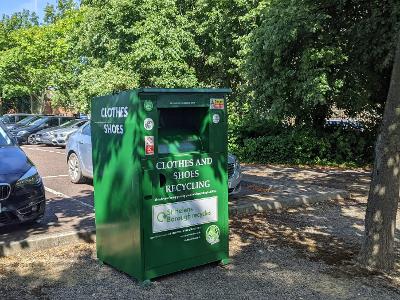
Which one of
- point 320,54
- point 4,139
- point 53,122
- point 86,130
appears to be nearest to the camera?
point 4,139

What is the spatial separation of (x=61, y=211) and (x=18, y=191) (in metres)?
1.66

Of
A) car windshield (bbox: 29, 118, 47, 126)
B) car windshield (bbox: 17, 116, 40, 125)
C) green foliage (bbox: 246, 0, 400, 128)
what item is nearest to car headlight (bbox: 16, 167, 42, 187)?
green foliage (bbox: 246, 0, 400, 128)

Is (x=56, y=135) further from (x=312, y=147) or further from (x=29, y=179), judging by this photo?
(x=29, y=179)

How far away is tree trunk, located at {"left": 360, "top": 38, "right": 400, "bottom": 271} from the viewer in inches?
177

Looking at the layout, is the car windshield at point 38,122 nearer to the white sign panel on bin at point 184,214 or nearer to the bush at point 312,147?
the bush at point 312,147

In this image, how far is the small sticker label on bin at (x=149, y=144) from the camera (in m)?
4.11

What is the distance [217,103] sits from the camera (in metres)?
4.57

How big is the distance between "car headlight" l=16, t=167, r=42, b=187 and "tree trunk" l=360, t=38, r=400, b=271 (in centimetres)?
396

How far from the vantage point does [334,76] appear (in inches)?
477

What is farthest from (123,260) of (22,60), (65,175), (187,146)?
(22,60)

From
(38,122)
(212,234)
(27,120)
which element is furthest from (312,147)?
(27,120)

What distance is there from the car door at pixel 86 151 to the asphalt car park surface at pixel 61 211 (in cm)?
39

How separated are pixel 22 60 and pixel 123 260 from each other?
30569 millimetres

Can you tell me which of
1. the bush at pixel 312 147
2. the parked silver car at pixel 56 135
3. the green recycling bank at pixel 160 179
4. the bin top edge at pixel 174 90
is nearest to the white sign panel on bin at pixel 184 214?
the green recycling bank at pixel 160 179
